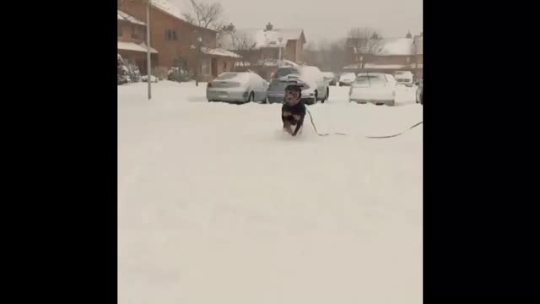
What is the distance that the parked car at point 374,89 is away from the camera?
16125 mm

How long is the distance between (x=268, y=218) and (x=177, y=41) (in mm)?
23555

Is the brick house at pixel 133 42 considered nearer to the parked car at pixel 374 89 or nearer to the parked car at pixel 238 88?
the parked car at pixel 238 88

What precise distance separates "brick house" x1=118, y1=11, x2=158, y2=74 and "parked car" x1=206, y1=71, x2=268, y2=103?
1091 centimetres

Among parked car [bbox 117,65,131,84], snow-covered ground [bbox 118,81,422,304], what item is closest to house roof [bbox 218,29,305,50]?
parked car [bbox 117,65,131,84]

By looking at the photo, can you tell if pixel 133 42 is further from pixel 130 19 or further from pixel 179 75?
pixel 179 75

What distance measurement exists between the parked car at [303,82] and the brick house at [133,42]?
11100mm

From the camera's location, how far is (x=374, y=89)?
53.2ft

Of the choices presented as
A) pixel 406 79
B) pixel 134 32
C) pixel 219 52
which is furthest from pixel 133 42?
pixel 406 79

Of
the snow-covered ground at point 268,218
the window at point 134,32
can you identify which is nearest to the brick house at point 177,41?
the window at point 134,32

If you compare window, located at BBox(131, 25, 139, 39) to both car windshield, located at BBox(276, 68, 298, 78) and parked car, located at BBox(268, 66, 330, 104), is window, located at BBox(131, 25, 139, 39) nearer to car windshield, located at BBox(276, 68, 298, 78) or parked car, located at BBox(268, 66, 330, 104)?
parked car, located at BBox(268, 66, 330, 104)
